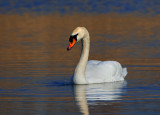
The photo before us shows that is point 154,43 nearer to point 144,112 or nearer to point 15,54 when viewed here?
point 15,54

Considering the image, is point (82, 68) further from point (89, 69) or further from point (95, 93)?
point (95, 93)

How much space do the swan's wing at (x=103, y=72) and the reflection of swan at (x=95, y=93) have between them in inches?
8.4

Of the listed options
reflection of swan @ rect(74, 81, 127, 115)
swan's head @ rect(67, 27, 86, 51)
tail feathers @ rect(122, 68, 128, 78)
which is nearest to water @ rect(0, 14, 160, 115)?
reflection of swan @ rect(74, 81, 127, 115)

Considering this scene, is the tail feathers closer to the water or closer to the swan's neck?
the water

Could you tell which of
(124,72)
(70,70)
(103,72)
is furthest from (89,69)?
(70,70)

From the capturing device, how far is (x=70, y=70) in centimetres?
1341

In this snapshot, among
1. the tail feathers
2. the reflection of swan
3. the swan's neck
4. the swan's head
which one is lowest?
the reflection of swan

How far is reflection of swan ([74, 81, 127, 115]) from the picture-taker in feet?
32.2

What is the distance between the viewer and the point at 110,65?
41.5 ft

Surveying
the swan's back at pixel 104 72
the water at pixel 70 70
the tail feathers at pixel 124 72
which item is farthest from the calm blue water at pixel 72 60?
the swan's back at pixel 104 72

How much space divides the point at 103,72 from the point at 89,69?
329 millimetres

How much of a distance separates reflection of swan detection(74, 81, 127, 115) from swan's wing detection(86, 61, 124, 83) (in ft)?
0.70

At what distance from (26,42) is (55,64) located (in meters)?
5.36

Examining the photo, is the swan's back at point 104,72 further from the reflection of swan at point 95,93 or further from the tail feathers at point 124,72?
the reflection of swan at point 95,93
